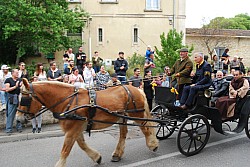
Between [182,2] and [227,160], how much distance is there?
59.1 ft

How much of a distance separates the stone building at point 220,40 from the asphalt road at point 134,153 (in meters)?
21.2

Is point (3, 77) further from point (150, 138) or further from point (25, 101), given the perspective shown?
point (150, 138)

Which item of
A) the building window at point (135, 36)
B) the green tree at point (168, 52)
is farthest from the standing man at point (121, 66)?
the building window at point (135, 36)

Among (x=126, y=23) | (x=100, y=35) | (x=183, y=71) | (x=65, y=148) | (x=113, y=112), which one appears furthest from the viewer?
(x=126, y=23)

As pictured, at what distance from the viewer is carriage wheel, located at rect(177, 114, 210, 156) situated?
603 centimetres

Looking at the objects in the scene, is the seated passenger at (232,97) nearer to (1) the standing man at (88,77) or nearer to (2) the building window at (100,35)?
(1) the standing man at (88,77)

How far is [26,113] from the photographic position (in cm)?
493

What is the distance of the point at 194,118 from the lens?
6141 mm

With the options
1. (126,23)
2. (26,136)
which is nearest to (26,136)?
(26,136)

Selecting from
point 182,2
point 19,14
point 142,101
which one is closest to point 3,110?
point 142,101

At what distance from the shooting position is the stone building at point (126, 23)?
20.8m

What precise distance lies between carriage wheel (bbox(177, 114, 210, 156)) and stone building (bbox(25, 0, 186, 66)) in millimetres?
15063

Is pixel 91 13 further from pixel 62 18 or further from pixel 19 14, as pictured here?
pixel 19 14

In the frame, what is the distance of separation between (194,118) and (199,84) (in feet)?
2.56
